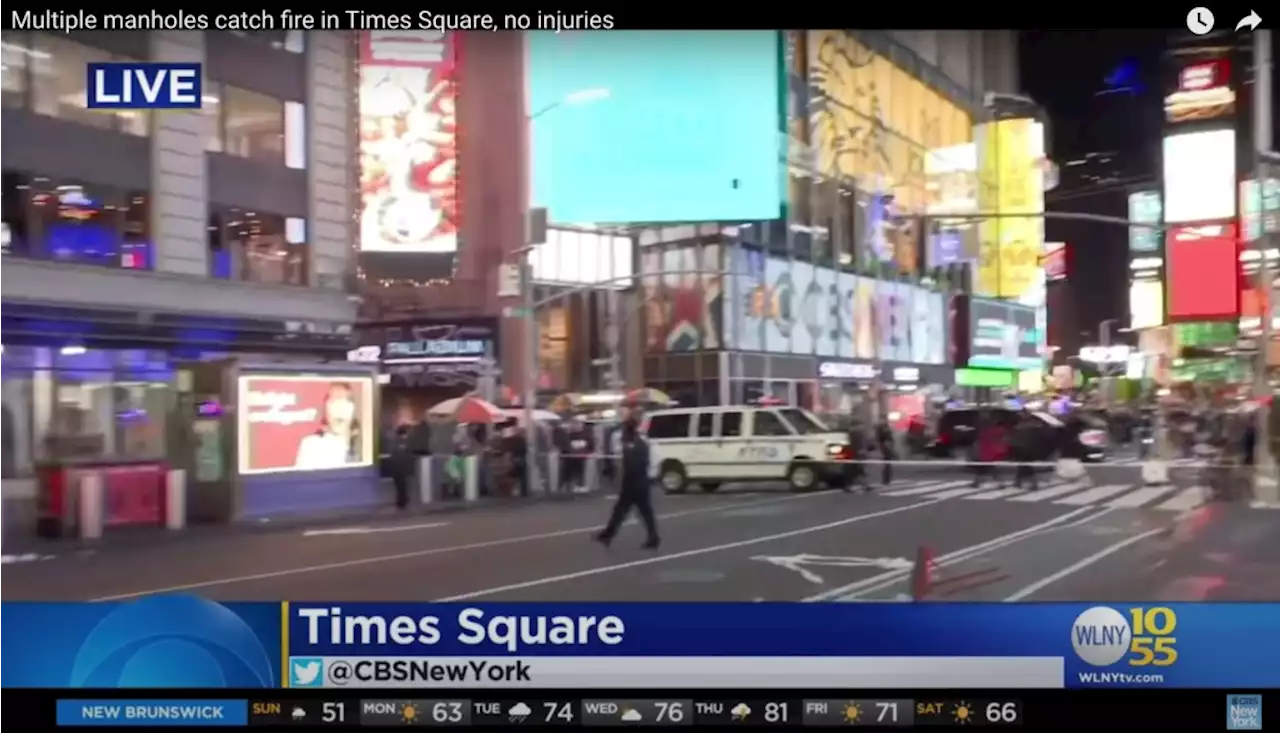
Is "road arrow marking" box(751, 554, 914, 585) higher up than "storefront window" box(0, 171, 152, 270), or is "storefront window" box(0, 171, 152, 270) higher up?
"storefront window" box(0, 171, 152, 270)

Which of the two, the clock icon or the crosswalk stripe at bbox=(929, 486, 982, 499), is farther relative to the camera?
the crosswalk stripe at bbox=(929, 486, 982, 499)

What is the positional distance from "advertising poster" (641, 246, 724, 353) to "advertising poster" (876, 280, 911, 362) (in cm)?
55

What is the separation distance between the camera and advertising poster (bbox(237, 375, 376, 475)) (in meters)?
3.72

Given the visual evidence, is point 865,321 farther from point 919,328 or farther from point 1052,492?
point 1052,492

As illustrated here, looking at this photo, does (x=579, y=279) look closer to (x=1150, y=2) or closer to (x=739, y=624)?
(x=739, y=624)

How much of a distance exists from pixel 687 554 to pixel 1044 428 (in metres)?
1.24

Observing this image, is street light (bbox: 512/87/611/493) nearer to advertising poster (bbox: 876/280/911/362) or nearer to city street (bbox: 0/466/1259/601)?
city street (bbox: 0/466/1259/601)

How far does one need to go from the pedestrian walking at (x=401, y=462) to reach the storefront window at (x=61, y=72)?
4.04ft

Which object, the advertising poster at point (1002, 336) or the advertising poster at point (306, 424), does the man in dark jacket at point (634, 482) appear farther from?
the advertising poster at point (1002, 336)

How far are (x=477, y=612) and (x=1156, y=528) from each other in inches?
84.2

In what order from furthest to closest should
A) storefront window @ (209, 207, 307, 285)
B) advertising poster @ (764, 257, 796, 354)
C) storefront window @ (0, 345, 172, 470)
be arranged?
storefront window @ (209, 207, 307, 285) < advertising poster @ (764, 257, 796, 354) < storefront window @ (0, 345, 172, 470)

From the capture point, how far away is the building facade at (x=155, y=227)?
→ 3.35 meters

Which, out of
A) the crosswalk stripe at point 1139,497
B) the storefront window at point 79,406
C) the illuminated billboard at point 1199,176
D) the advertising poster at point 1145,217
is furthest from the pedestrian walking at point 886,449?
the storefront window at point 79,406

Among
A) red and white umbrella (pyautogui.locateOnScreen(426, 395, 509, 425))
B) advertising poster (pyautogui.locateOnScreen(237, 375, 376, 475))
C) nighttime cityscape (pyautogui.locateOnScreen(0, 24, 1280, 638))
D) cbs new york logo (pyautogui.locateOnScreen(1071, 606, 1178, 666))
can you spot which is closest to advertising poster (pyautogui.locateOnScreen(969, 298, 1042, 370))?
nighttime cityscape (pyautogui.locateOnScreen(0, 24, 1280, 638))
